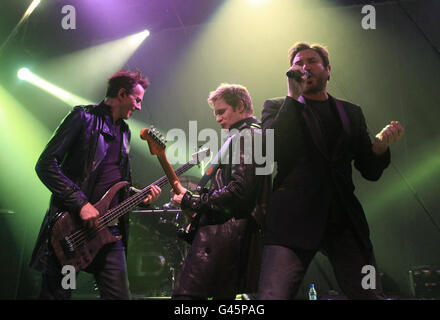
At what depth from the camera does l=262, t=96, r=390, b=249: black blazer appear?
1887mm

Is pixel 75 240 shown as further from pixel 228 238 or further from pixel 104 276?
pixel 228 238

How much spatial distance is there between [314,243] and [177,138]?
6.37m

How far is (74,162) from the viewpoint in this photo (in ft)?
9.23

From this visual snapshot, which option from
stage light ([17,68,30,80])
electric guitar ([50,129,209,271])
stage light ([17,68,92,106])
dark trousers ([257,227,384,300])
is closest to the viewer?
dark trousers ([257,227,384,300])

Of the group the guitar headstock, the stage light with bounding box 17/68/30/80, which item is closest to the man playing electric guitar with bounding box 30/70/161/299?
the guitar headstock

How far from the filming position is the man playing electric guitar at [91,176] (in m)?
2.55

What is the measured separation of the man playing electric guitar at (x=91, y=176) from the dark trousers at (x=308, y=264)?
4.08 ft

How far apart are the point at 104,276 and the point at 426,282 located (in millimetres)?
4667

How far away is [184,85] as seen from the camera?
26.8ft

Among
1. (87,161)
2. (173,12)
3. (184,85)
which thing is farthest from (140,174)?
(87,161)

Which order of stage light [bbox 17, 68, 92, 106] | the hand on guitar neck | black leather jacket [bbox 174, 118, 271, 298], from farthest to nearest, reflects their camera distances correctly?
stage light [bbox 17, 68, 92, 106] → the hand on guitar neck → black leather jacket [bbox 174, 118, 271, 298]

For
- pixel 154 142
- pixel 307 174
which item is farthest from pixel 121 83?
pixel 307 174

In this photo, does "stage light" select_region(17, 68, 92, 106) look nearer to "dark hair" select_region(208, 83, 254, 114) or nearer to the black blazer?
"dark hair" select_region(208, 83, 254, 114)
